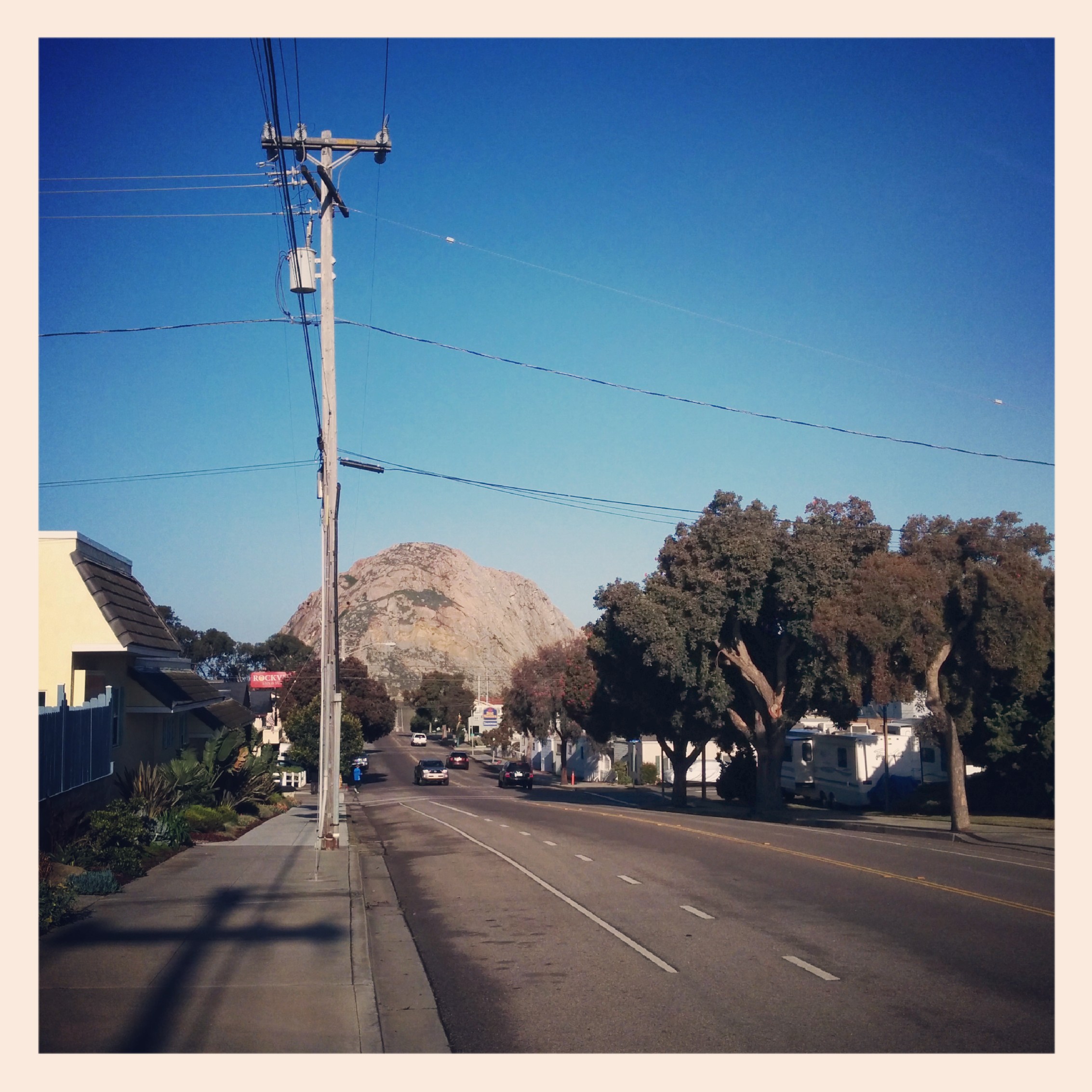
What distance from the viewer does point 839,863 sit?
18.1 m

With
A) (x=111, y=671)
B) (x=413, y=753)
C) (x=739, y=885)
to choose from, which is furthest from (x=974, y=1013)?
(x=413, y=753)

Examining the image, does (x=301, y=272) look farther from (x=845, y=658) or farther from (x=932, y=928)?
(x=845, y=658)

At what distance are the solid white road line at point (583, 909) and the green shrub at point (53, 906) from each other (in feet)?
19.7

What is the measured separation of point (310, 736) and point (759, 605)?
2703cm

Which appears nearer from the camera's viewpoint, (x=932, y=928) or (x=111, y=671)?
(x=932, y=928)

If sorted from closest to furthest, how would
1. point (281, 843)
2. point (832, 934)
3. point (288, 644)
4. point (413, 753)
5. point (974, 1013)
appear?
point (974, 1013), point (832, 934), point (281, 843), point (413, 753), point (288, 644)

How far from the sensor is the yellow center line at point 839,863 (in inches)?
522

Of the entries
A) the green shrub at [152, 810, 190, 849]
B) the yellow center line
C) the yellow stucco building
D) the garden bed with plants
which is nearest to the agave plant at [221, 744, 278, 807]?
the garden bed with plants

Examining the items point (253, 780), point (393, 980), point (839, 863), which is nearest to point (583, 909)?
point (393, 980)

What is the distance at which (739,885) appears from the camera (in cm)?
1538

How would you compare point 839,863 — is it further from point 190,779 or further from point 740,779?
point 740,779

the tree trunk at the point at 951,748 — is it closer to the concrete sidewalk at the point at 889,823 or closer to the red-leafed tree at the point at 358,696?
the concrete sidewalk at the point at 889,823

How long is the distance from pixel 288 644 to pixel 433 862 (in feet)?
413

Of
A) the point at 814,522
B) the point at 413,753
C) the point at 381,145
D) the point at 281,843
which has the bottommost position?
the point at 413,753
